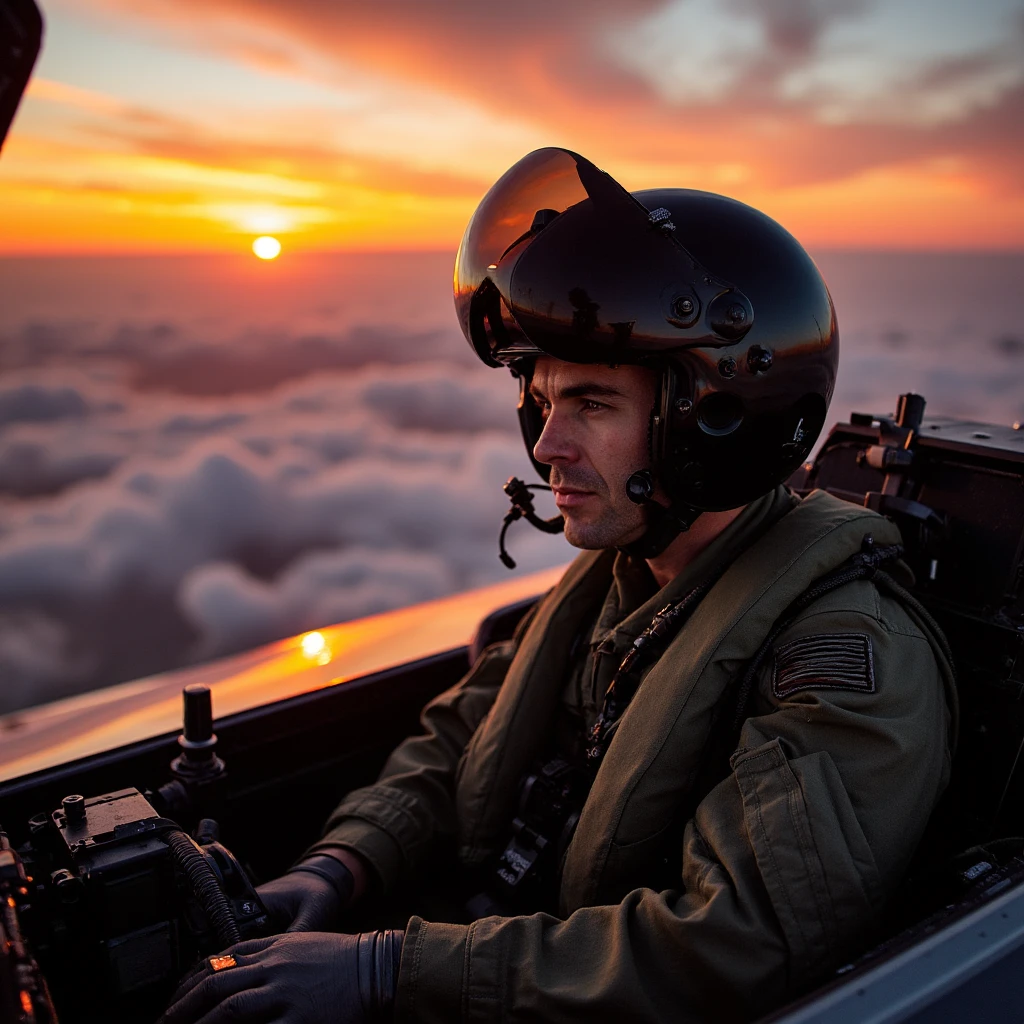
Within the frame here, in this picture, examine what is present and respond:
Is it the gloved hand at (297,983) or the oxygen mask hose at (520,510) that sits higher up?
the oxygen mask hose at (520,510)

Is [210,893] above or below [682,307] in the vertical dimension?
below

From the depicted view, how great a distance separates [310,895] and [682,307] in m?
1.02

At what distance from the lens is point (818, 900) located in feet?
3.18

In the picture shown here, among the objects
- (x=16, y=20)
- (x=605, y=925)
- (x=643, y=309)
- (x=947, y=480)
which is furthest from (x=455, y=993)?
(x=947, y=480)

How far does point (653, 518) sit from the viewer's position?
54.5 inches

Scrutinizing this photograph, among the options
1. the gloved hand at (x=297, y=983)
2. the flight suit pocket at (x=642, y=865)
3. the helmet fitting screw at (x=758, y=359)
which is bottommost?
the gloved hand at (x=297, y=983)

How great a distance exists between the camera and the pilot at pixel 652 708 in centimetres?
100

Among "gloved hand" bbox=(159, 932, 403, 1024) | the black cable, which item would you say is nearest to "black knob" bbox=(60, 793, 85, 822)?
the black cable

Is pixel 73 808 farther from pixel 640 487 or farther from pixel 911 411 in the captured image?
pixel 911 411

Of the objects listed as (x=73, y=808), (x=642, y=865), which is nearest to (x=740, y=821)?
(x=642, y=865)

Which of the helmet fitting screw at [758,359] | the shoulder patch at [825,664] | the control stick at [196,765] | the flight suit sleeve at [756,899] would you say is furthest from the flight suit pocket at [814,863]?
the control stick at [196,765]

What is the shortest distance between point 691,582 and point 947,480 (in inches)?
21.8

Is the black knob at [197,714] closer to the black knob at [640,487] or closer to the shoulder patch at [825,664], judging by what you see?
the black knob at [640,487]

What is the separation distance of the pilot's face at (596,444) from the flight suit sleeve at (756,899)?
35 centimetres
